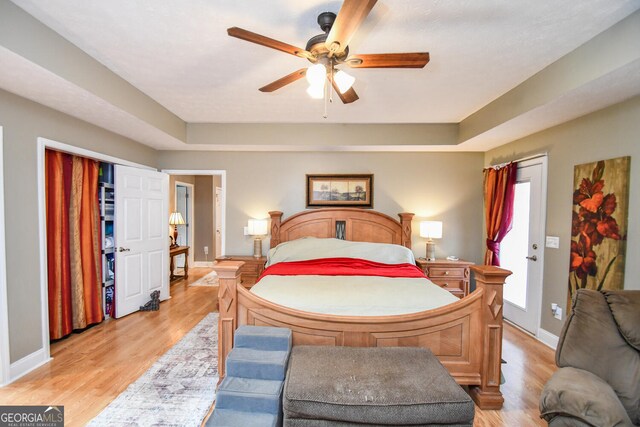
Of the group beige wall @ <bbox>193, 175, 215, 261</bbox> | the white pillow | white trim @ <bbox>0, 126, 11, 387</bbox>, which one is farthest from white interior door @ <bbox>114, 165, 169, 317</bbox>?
beige wall @ <bbox>193, 175, 215, 261</bbox>

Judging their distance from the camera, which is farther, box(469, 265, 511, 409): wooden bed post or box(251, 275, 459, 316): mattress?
box(251, 275, 459, 316): mattress

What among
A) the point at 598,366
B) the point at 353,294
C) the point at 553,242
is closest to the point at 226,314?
the point at 353,294

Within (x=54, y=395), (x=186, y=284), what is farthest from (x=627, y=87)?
(x=186, y=284)

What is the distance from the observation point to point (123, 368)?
90.7 inches

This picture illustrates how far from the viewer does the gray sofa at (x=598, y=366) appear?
1.12 meters

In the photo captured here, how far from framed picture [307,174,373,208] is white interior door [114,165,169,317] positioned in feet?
7.25

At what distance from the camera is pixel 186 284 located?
4930mm

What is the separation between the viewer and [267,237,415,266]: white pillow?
3.37 metres

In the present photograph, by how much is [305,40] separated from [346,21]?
2.41 ft

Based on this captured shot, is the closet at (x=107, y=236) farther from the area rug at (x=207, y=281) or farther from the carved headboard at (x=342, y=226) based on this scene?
the carved headboard at (x=342, y=226)

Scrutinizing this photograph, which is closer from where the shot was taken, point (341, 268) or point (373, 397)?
point (373, 397)

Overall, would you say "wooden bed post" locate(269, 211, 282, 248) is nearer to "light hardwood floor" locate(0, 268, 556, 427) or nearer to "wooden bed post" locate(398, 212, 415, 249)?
"light hardwood floor" locate(0, 268, 556, 427)

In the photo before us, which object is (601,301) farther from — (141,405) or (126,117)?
(126,117)

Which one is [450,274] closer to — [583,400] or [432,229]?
[432,229]
